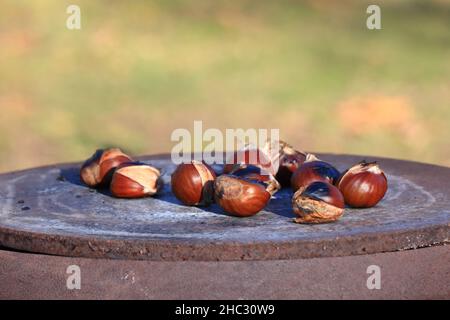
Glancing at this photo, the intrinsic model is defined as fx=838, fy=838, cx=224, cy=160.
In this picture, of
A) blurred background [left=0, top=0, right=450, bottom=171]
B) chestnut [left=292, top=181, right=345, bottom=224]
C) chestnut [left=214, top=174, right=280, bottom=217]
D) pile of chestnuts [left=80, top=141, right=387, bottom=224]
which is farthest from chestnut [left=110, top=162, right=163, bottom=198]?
blurred background [left=0, top=0, right=450, bottom=171]

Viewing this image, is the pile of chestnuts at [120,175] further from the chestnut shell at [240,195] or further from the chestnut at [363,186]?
the chestnut at [363,186]

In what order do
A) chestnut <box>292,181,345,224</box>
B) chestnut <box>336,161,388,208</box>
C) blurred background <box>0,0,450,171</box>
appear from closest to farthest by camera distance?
chestnut <box>292,181,345,224</box>, chestnut <box>336,161,388,208</box>, blurred background <box>0,0,450,171</box>

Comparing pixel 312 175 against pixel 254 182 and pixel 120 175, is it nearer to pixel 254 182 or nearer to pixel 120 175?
pixel 254 182

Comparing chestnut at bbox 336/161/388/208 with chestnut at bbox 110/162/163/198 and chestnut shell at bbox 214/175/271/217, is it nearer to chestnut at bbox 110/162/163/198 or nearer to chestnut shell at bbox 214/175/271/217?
chestnut shell at bbox 214/175/271/217

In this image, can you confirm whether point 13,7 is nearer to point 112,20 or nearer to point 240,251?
point 112,20

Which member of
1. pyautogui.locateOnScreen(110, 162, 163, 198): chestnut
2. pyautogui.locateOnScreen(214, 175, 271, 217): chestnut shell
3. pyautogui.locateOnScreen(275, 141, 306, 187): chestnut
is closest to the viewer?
pyautogui.locateOnScreen(214, 175, 271, 217): chestnut shell

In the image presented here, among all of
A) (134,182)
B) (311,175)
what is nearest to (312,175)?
(311,175)

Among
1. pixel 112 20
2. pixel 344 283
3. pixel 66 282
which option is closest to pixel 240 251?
pixel 344 283

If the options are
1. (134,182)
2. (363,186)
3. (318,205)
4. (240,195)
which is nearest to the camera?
(318,205)
